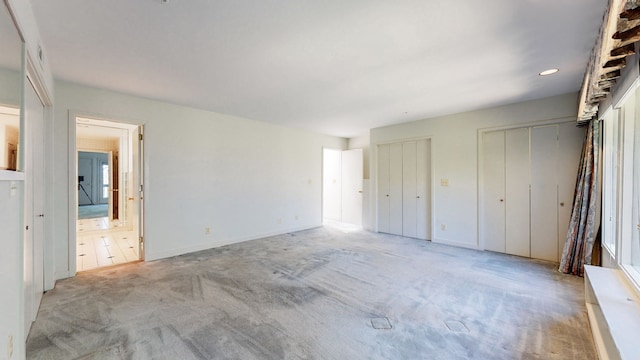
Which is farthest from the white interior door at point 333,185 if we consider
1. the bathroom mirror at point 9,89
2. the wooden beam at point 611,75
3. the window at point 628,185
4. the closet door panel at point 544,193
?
the bathroom mirror at point 9,89

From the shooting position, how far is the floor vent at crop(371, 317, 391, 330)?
214 cm

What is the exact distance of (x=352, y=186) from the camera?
22.6ft

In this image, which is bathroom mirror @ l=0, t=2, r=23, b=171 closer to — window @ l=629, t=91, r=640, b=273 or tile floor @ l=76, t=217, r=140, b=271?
tile floor @ l=76, t=217, r=140, b=271

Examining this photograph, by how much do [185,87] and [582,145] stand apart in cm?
548

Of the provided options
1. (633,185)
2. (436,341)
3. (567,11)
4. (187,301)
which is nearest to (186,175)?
(187,301)

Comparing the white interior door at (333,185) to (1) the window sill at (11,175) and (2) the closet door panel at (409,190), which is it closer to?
(2) the closet door panel at (409,190)

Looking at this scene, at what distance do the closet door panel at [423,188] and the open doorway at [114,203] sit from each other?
16.3 ft

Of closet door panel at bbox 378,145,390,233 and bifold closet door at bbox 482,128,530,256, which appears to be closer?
bifold closet door at bbox 482,128,530,256

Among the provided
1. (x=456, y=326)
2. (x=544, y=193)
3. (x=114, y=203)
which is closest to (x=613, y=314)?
(x=456, y=326)

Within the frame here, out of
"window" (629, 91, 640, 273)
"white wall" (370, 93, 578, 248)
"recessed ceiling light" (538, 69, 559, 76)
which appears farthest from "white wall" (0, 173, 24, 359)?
"white wall" (370, 93, 578, 248)

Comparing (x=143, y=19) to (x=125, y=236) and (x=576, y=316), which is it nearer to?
(x=576, y=316)

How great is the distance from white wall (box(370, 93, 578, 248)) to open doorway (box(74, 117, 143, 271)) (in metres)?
5.09

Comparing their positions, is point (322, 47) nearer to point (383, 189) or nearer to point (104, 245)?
point (383, 189)

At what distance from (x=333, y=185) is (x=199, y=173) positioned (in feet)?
13.0
